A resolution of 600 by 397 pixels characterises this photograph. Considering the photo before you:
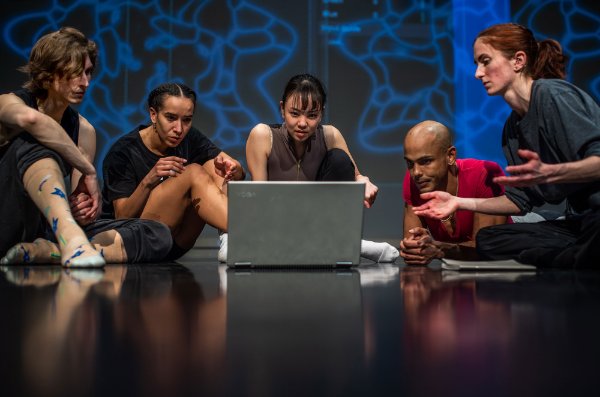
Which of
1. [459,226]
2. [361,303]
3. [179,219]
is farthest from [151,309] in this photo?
[459,226]

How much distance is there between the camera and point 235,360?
2.21 ft

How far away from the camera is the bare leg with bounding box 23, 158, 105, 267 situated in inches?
68.1

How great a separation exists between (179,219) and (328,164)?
60 cm

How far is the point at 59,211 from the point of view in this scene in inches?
71.5

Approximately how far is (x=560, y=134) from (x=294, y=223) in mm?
791

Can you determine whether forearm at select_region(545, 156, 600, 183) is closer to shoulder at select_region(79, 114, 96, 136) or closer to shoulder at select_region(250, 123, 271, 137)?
shoulder at select_region(250, 123, 271, 137)

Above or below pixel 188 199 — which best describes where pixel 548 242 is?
below

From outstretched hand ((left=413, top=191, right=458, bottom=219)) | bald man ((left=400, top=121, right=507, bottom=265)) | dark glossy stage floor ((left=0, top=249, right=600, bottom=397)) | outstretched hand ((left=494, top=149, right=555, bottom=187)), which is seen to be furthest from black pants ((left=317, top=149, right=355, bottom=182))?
dark glossy stage floor ((left=0, top=249, right=600, bottom=397))

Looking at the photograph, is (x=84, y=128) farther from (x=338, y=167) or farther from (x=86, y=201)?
(x=338, y=167)

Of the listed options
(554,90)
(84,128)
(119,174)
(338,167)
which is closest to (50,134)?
(84,128)

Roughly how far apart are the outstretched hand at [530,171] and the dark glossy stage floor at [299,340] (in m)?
0.38

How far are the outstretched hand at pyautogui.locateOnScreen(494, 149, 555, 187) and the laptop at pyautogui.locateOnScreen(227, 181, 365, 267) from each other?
1.26ft

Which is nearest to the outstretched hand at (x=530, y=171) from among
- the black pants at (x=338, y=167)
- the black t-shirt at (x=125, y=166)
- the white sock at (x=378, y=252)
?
the white sock at (x=378, y=252)

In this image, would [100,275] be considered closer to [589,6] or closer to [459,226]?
[459,226]
